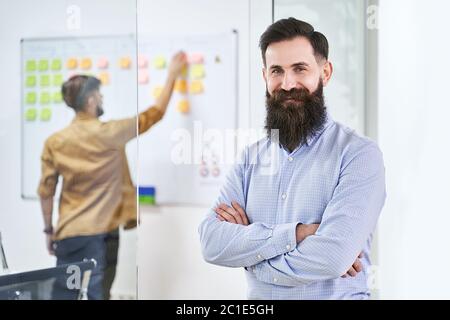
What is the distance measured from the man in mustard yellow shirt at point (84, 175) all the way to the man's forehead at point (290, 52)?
1.45 feet

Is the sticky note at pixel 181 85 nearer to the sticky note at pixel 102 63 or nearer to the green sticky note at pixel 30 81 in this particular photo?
the sticky note at pixel 102 63

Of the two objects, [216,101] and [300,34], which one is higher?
[300,34]

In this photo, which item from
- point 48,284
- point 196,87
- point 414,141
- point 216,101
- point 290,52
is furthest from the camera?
point 196,87

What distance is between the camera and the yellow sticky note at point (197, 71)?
76.4 inches

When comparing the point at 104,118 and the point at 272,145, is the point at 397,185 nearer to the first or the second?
the point at 272,145

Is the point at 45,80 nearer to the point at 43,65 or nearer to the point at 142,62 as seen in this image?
the point at 43,65

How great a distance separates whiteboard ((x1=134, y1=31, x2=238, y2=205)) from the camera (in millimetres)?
1459

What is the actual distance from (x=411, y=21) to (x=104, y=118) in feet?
2.35

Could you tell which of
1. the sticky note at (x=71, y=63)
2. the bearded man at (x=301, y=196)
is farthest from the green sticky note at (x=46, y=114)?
the bearded man at (x=301, y=196)

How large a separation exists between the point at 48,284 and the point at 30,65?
1.66 ft

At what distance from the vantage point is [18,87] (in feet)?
4.96

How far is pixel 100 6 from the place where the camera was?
1.47 m

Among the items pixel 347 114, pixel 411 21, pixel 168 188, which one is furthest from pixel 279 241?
pixel 168 188

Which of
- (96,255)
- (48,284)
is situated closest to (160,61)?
(96,255)
